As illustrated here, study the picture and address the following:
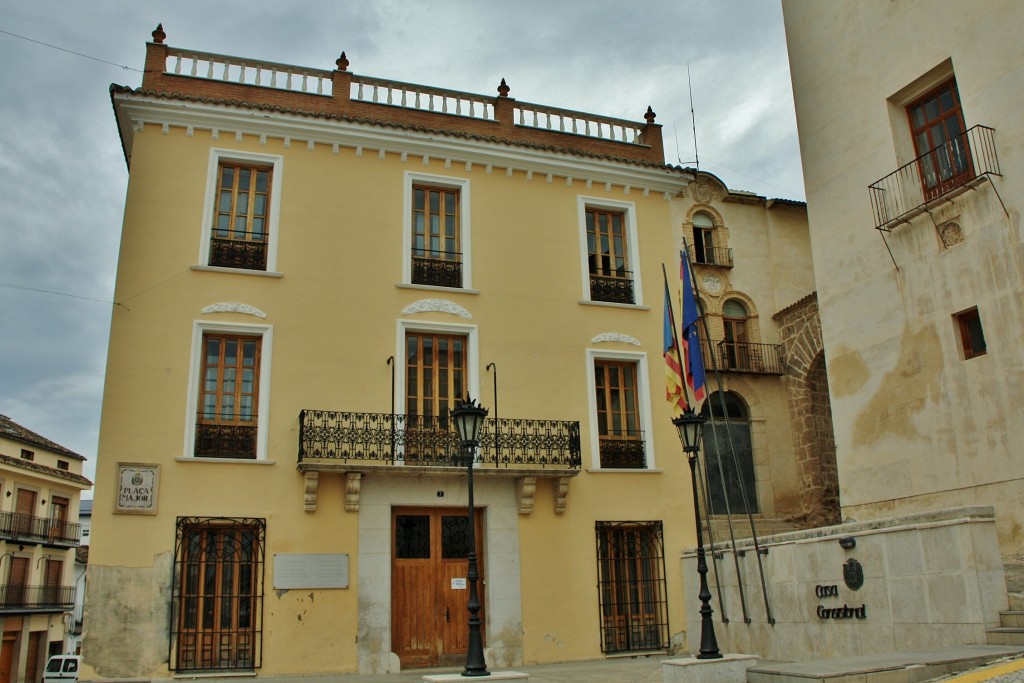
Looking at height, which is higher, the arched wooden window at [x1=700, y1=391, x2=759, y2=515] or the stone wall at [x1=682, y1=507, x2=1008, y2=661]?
the arched wooden window at [x1=700, y1=391, x2=759, y2=515]

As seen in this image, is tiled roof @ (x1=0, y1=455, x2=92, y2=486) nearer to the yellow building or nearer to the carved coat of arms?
the yellow building

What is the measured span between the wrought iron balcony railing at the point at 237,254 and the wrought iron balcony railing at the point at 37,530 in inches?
985

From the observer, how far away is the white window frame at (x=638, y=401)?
1725cm

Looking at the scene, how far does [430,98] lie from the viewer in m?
18.3

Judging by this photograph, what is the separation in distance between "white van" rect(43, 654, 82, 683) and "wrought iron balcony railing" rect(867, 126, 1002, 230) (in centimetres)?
2778

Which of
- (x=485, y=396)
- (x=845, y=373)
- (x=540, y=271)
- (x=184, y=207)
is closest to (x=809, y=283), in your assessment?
(x=845, y=373)

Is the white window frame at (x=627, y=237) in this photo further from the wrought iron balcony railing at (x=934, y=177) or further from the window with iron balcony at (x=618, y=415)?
the wrought iron balcony railing at (x=934, y=177)

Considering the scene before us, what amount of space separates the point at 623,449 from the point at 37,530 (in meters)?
30.4

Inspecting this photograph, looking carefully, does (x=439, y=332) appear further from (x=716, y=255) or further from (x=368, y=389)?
(x=716, y=255)

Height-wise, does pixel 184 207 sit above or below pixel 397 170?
below

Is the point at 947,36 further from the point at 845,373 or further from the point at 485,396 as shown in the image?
the point at 485,396

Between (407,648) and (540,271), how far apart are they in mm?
7602

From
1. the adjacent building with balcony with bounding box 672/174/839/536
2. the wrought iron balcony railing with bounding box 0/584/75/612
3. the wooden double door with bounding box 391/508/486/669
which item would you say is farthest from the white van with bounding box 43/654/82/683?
the adjacent building with balcony with bounding box 672/174/839/536

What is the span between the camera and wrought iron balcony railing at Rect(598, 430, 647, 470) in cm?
1739
